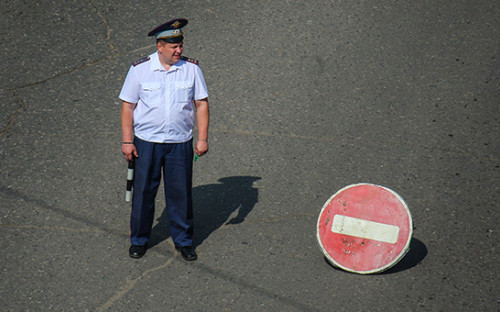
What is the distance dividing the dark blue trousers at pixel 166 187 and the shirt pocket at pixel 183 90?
382 mm

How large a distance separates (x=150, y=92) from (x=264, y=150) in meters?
2.09

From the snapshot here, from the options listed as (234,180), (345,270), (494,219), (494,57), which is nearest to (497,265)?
(494,219)

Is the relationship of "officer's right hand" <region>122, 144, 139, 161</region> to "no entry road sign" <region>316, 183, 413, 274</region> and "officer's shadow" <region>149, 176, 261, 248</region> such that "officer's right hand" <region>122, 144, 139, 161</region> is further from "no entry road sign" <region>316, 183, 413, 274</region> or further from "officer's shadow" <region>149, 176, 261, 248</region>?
"no entry road sign" <region>316, 183, 413, 274</region>

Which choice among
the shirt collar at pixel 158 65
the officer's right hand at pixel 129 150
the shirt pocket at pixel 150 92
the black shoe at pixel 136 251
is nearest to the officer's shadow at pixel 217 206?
the black shoe at pixel 136 251

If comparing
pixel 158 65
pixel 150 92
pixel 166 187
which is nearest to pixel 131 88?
pixel 150 92

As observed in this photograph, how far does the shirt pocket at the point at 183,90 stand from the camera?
5.35 meters

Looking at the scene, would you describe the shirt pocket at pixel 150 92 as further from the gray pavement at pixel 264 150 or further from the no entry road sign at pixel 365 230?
the no entry road sign at pixel 365 230

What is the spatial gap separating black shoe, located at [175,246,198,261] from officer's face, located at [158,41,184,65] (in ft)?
5.19

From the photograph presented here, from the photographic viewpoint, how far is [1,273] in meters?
5.36

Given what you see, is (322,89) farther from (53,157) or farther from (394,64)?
(53,157)

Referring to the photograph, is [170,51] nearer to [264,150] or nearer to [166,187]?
[166,187]

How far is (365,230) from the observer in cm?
534

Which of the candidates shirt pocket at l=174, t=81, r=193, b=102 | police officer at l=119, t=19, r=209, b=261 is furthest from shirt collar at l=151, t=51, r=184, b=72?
shirt pocket at l=174, t=81, r=193, b=102

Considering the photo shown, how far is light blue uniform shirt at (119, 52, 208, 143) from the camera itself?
531 cm
